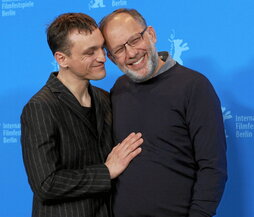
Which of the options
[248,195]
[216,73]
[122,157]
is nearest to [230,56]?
[216,73]

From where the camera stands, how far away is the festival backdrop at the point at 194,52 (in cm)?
189

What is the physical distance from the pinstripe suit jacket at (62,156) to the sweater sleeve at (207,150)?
30 centimetres

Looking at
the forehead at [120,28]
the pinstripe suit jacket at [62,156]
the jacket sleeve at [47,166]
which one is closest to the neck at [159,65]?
the forehead at [120,28]

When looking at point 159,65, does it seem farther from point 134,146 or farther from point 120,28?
point 134,146

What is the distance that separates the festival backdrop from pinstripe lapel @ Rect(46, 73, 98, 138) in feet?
2.37

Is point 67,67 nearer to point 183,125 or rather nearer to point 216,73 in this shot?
point 183,125

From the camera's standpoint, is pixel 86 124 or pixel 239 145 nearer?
pixel 86 124

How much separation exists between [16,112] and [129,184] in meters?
1.16

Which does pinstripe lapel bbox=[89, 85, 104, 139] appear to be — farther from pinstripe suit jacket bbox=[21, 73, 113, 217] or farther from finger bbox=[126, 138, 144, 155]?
finger bbox=[126, 138, 144, 155]

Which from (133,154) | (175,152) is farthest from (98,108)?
(175,152)

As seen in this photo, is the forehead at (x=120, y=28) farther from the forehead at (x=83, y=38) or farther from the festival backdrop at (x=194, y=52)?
the festival backdrop at (x=194, y=52)

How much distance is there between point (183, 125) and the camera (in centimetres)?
136

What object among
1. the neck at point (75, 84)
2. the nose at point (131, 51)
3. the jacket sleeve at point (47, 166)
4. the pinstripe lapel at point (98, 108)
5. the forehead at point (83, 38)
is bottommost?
the jacket sleeve at point (47, 166)

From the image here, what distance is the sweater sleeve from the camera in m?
1.29
